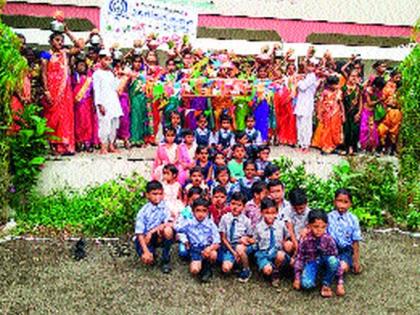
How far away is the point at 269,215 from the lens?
582cm

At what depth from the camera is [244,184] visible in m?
7.08

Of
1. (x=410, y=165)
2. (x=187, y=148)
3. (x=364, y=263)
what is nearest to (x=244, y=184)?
(x=187, y=148)

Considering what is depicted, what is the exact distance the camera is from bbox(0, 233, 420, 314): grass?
517 cm

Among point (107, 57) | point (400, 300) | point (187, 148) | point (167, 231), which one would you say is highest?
point (107, 57)

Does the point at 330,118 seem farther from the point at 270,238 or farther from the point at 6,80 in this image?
the point at 6,80

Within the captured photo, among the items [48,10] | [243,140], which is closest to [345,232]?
[243,140]

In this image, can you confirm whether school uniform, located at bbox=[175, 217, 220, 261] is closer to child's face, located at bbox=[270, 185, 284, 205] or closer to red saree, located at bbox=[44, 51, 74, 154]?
child's face, located at bbox=[270, 185, 284, 205]

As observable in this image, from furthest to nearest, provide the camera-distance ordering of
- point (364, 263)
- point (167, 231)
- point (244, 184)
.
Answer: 1. point (244, 184)
2. point (364, 263)
3. point (167, 231)

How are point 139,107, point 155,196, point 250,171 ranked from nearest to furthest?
point 155,196 < point 250,171 < point 139,107

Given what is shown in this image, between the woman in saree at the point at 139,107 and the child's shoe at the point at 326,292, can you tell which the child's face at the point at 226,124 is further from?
the child's shoe at the point at 326,292

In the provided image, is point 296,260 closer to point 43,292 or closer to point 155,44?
point 43,292

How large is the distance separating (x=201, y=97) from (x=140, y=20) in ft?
6.37

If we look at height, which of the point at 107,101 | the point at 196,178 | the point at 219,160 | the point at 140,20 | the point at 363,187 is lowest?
the point at 363,187

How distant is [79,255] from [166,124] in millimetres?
3356
